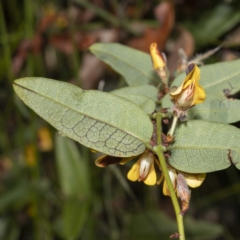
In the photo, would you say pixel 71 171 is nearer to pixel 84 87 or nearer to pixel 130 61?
pixel 84 87

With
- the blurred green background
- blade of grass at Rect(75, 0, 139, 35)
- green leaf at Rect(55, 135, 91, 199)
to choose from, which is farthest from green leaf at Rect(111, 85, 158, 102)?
blade of grass at Rect(75, 0, 139, 35)

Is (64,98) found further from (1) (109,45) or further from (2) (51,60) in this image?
(2) (51,60)

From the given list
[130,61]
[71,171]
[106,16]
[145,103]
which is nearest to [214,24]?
[106,16]

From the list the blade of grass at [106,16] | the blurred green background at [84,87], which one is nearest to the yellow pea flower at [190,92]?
the blurred green background at [84,87]

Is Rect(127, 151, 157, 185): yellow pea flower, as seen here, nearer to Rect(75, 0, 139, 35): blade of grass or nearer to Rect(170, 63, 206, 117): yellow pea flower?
Rect(170, 63, 206, 117): yellow pea flower

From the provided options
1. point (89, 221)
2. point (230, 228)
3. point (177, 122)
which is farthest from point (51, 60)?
point (177, 122)

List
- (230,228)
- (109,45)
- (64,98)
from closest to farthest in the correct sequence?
(64,98), (109,45), (230,228)

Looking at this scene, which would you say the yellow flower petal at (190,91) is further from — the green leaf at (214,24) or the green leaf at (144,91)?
the green leaf at (214,24)
